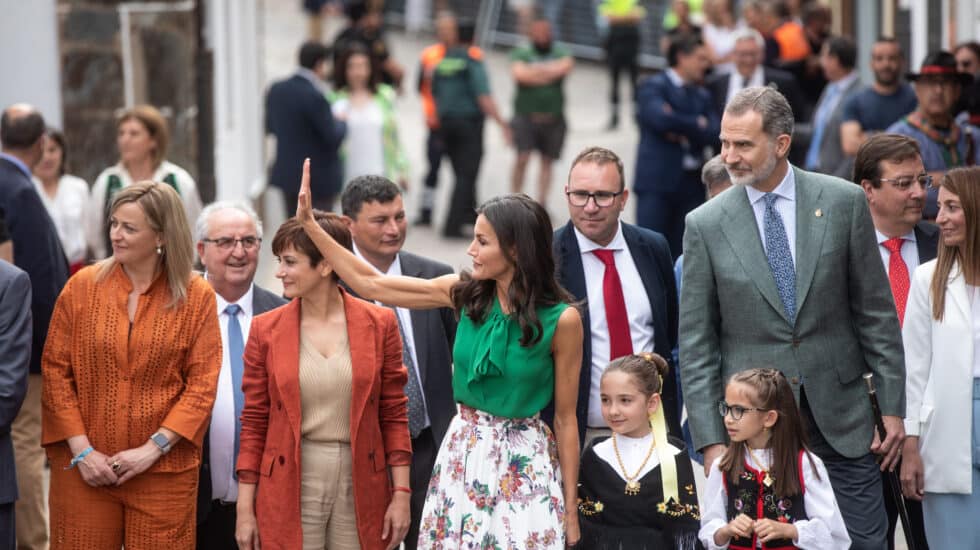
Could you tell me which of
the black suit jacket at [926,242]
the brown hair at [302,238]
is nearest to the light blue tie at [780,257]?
the black suit jacket at [926,242]

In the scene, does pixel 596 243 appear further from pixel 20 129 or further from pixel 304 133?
pixel 304 133

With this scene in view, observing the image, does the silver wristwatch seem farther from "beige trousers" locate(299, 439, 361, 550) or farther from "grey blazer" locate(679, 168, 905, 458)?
"grey blazer" locate(679, 168, 905, 458)

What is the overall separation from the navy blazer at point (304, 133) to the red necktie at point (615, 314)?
21.9 ft

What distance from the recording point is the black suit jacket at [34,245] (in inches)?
291

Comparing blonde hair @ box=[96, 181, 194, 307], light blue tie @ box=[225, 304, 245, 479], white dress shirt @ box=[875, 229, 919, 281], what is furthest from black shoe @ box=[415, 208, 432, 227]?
blonde hair @ box=[96, 181, 194, 307]

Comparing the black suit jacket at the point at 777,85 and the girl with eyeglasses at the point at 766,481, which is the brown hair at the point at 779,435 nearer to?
the girl with eyeglasses at the point at 766,481

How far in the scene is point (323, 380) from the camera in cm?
543

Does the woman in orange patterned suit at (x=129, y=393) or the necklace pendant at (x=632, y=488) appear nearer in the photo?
the necklace pendant at (x=632, y=488)

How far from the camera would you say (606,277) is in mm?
6008

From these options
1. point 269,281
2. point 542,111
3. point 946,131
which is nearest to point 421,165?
point 542,111

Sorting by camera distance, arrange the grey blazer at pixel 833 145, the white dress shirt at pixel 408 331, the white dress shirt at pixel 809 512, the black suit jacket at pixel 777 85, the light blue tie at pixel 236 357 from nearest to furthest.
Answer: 1. the white dress shirt at pixel 809 512
2. the light blue tie at pixel 236 357
3. the white dress shirt at pixel 408 331
4. the grey blazer at pixel 833 145
5. the black suit jacket at pixel 777 85

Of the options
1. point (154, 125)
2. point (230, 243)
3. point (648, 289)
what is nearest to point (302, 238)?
point (230, 243)

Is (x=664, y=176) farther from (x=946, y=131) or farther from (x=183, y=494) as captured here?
(x=183, y=494)

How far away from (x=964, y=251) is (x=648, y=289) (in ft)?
3.83
